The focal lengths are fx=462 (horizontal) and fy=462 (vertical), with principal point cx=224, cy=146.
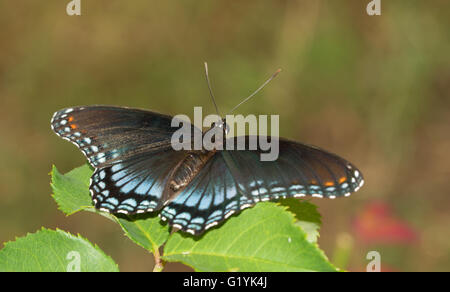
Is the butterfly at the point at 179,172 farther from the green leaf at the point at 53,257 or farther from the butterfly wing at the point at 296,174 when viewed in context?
the green leaf at the point at 53,257

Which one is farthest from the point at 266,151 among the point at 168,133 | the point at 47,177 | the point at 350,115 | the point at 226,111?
the point at 350,115

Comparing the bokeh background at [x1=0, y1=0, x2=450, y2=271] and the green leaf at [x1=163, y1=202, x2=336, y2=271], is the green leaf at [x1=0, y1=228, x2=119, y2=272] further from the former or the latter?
the bokeh background at [x1=0, y1=0, x2=450, y2=271]

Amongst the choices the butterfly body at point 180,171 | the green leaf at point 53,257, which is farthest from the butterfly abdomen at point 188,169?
the green leaf at point 53,257

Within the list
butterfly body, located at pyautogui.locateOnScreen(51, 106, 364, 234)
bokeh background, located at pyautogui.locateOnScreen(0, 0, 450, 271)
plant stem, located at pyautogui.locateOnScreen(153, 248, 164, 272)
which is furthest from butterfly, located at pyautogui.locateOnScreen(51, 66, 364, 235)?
bokeh background, located at pyautogui.locateOnScreen(0, 0, 450, 271)

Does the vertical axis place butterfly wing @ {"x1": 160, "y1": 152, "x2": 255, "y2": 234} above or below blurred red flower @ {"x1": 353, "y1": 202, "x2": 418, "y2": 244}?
above

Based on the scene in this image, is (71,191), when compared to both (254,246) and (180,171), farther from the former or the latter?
(254,246)

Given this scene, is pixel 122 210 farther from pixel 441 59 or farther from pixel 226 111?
pixel 441 59

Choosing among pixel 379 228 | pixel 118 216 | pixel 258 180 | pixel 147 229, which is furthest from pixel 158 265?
pixel 379 228
